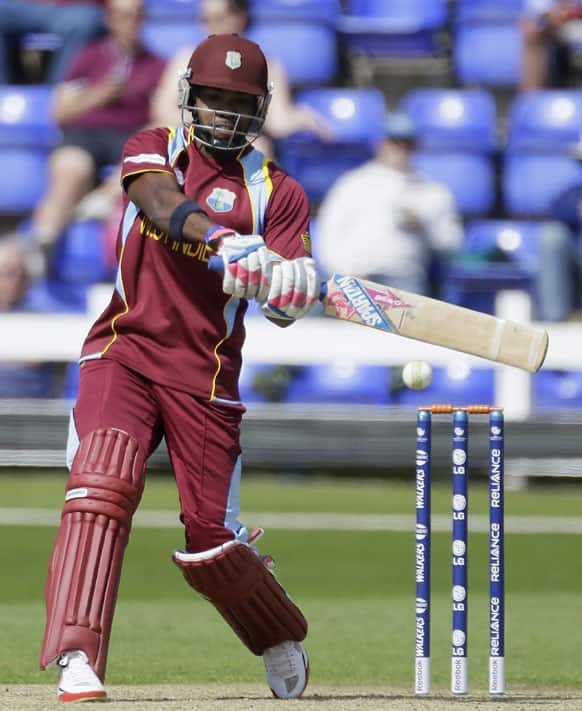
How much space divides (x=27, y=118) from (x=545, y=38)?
142 inches

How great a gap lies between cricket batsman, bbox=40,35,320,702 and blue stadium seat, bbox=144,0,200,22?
25.2ft

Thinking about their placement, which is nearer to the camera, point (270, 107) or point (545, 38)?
point (270, 107)

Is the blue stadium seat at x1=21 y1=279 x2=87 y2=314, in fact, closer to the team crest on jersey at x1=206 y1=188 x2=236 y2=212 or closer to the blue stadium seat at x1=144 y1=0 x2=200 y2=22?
the blue stadium seat at x1=144 y1=0 x2=200 y2=22

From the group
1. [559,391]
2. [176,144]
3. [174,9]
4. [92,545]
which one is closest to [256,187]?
[176,144]

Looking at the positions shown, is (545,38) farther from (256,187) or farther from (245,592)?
(245,592)

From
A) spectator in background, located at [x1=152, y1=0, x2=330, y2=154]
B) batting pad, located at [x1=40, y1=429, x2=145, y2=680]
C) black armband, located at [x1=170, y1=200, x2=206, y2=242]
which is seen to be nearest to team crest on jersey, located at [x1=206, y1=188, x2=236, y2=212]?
black armband, located at [x1=170, y1=200, x2=206, y2=242]

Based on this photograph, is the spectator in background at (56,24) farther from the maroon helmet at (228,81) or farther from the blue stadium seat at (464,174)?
the maroon helmet at (228,81)

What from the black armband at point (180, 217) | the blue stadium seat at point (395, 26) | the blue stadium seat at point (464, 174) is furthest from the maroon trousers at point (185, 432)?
the blue stadium seat at point (395, 26)

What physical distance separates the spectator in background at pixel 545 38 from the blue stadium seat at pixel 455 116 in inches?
14.1

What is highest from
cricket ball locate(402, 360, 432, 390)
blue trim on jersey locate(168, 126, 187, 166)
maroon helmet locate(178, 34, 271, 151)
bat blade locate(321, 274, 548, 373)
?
maroon helmet locate(178, 34, 271, 151)

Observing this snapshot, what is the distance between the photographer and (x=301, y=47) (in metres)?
11.7

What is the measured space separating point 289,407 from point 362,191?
142cm

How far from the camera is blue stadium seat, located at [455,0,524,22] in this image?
461 inches

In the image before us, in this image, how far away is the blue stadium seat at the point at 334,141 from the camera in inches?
428
